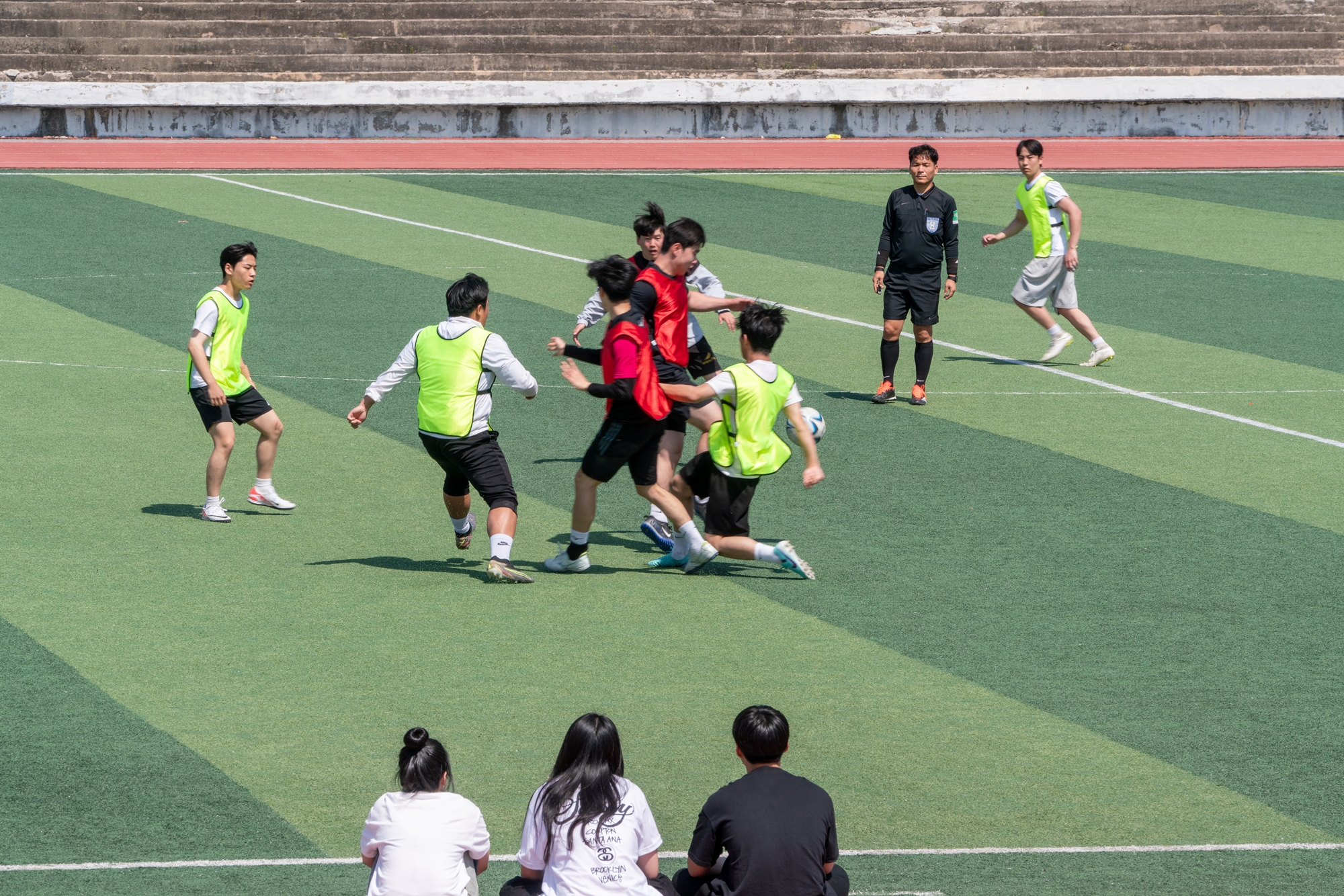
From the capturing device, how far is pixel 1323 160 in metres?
32.5

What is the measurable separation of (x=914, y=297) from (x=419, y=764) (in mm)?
10140

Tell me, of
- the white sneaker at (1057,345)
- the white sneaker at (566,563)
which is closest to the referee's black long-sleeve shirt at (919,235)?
the white sneaker at (1057,345)

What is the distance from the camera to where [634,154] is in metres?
32.4

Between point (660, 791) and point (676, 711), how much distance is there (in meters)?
0.91

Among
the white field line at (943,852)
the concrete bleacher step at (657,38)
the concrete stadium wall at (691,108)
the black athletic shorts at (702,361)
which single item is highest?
the concrete bleacher step at (657,38)

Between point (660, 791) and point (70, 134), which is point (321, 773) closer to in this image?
point (660, 791)

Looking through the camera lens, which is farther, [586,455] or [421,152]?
[421,152]

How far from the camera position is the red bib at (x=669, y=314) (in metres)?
11.0

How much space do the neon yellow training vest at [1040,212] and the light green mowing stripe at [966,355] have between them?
4.03ft

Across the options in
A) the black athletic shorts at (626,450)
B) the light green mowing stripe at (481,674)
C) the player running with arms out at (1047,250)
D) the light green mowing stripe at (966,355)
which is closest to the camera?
the light green mowing stripe at (481,674)

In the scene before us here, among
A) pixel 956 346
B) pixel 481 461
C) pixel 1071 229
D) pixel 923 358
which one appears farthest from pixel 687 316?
pixel 956 346

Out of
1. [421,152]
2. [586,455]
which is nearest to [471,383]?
[586,455]

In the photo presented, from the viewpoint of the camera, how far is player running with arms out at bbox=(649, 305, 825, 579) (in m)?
9.97

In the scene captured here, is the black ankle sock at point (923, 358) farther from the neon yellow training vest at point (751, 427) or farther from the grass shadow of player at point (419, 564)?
the grass shadow of player at point (419, 564)
